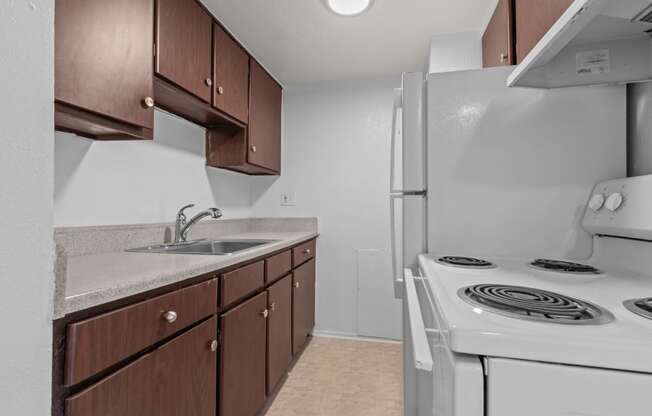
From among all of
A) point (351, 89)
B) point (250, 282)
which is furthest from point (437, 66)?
point (250, 282)

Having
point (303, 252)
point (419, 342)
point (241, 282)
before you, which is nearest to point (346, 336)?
point (303, 252)

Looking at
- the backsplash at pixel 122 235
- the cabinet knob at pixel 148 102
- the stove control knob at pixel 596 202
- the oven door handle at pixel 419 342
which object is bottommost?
the oven door handle at pixel 419 342

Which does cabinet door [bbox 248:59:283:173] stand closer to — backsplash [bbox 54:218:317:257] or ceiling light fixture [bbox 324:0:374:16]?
backsplash [bbox 54:218:317:257]

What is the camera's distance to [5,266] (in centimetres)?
37

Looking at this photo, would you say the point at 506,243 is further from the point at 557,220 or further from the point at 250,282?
the point at 250,282

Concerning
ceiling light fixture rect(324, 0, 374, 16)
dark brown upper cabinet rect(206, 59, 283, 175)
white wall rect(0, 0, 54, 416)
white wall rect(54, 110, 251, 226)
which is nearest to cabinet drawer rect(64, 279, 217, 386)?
white wall rect(0, 0, 54, 416)

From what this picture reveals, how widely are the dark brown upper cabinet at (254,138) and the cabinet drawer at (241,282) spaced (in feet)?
2.87

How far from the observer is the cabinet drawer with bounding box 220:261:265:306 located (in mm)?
1157

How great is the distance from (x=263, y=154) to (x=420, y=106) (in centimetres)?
132

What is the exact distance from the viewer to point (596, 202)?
0.97m

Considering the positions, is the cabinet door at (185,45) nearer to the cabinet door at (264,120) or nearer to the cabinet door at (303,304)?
the cabinet door at (264,120)

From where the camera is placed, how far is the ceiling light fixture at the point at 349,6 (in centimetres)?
157

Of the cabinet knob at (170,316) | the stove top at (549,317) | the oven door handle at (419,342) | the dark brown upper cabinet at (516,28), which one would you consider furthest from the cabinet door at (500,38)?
the cabinet knob at (170,316)

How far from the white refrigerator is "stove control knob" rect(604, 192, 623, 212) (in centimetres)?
20
